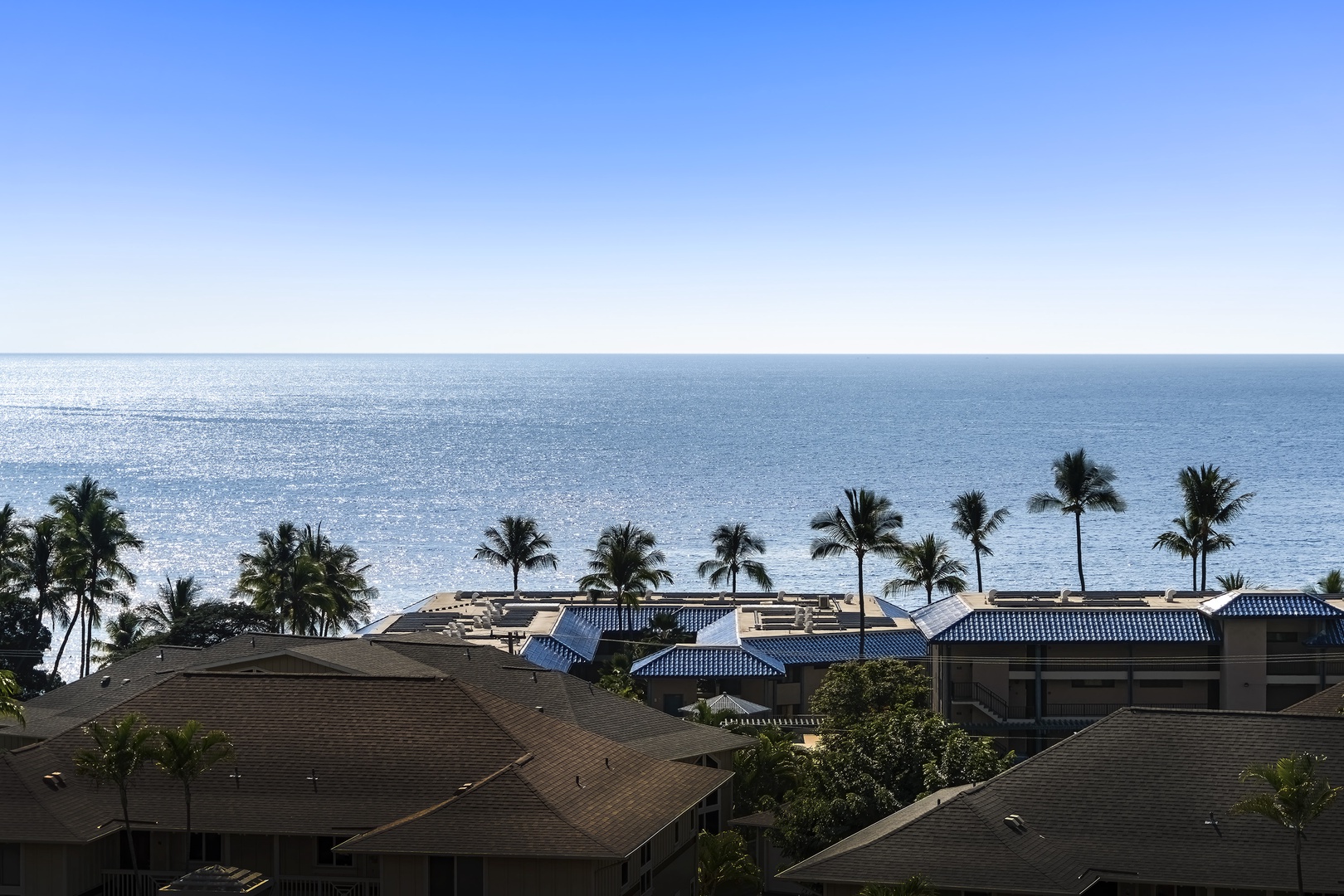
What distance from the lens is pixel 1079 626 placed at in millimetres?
61125

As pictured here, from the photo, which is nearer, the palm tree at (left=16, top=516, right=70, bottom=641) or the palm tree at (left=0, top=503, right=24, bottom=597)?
the palm tree at (left=0, top=503, right=24, bottom=597)

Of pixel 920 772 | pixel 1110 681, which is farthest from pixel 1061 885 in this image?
pixel 1110 681

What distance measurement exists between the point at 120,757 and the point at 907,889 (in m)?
16.9

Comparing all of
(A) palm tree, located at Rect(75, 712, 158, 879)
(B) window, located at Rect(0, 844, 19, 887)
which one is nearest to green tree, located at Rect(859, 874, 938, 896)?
(A) palm tree, located at Rect(75, 712, 158, 879)

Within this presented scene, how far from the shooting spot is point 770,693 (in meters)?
67.7

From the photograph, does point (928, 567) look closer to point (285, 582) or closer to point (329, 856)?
point (285, 582)

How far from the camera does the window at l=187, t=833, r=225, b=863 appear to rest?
33.5m

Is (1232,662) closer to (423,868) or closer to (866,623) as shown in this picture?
(866,623)

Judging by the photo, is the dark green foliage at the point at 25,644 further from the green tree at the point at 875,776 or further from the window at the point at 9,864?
the green tree at the point at 875,776

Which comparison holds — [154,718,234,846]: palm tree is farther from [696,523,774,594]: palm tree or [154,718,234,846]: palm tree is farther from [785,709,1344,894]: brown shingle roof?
[696,523,774,594]: palm tree

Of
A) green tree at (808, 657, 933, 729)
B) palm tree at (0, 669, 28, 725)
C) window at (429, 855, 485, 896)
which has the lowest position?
green tree at (808, 657, 933, 729)

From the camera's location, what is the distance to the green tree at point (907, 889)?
27.5 meters

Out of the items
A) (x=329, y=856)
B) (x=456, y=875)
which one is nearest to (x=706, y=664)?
(x=329, y=856)

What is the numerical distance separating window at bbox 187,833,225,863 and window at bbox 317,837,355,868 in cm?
239
